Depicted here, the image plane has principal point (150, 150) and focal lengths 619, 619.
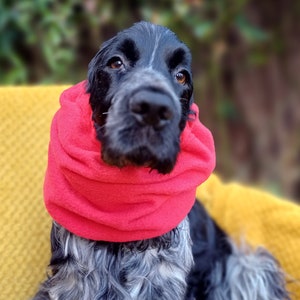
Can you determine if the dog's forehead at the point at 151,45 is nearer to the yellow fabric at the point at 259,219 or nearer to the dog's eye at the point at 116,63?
the dog's eye at the point at 116,63

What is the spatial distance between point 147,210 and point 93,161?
186 mm

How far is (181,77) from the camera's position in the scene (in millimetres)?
1529

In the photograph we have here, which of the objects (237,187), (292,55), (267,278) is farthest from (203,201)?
(292,55)

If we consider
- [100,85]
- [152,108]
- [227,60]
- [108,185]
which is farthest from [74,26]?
[152,108]

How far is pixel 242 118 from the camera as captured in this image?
12.1 feet

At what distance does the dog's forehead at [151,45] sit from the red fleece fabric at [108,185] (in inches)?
6.6

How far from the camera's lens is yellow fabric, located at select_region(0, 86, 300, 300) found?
1878 mm

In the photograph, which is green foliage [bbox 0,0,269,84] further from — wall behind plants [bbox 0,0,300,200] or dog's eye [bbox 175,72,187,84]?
dog's eye [bbox 175,72,187,84]

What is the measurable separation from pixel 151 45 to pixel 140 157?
296mm

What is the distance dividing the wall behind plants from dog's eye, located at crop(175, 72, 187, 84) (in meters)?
1.41

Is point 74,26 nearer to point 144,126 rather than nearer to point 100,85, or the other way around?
point 100,85

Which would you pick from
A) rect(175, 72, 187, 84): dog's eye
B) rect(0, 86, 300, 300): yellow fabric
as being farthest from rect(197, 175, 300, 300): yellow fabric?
rect(175, 72, 187, 84): dog's eye

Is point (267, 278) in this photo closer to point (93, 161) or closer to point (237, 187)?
point (237, 187)

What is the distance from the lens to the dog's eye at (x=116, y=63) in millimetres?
1487
